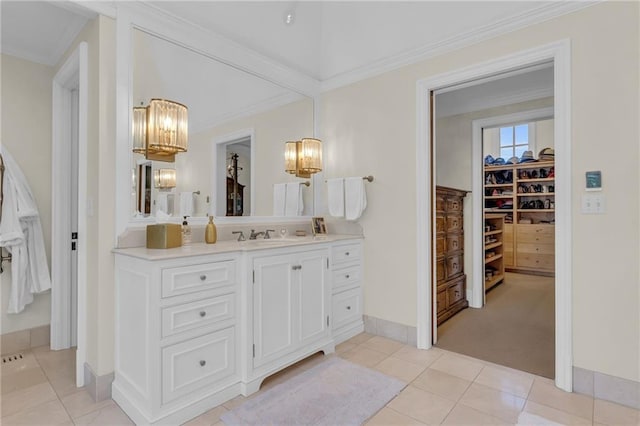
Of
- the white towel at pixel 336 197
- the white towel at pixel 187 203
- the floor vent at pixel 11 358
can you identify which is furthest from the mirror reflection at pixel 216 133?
the floor vent at pixel 11 358

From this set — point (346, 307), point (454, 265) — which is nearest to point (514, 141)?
point (454, 265)

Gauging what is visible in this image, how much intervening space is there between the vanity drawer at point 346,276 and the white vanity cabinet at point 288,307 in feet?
0.71

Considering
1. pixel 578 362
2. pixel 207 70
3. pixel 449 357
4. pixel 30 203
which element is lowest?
pixel 449 357

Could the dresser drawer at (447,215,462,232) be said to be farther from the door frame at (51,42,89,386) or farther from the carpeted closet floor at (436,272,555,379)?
the door frame at (51,42,89,386)

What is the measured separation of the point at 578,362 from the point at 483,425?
2.75 feet

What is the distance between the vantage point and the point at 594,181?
1974 millimetres

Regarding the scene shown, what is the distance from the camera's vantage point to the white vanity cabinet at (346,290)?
111 inches

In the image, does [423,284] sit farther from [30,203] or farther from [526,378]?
[30,203]

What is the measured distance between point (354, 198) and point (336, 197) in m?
0.19

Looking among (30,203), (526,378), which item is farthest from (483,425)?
(30,203)

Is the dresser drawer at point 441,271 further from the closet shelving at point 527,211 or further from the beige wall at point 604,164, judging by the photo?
the closet shelving at point 527,211

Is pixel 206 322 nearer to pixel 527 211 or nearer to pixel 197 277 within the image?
pixel 197 277

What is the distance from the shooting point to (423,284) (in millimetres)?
2717

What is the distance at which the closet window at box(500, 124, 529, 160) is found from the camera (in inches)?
267
